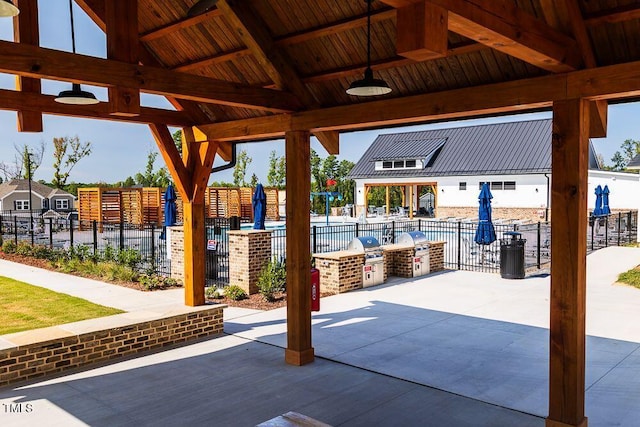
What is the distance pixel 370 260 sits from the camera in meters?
13.1

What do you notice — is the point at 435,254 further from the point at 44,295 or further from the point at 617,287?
the point at 44,295

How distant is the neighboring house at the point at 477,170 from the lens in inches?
1315

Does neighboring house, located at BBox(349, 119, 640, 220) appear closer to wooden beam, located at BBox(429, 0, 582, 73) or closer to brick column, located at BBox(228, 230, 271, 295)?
brick column, located at BBox(228, 230, 271, 295)

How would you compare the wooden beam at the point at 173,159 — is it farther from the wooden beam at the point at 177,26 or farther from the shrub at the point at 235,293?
the shrub at the point at 235,293

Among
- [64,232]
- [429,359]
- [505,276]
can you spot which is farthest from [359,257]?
[64,232]

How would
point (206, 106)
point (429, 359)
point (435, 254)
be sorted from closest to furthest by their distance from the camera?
point (429, 359) → point (206, 106) → point (435, 254)

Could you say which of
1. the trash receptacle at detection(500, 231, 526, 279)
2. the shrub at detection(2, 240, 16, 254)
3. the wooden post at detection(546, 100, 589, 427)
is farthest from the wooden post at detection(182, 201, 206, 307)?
the shrub at detection(2, 240, 16, 254)

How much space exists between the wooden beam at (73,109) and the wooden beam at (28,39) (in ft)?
0.31

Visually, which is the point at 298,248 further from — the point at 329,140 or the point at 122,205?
the point at 122,205

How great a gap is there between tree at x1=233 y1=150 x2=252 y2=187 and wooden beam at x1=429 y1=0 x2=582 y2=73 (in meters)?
49.8

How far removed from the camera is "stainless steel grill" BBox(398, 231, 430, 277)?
14453mm

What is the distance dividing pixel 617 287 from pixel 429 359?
7.36 meters

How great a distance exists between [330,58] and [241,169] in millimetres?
47736

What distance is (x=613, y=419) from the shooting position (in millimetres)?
5500
